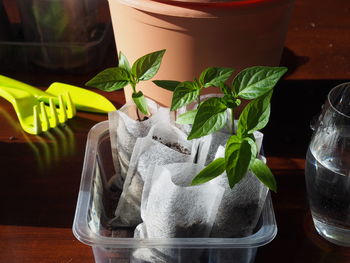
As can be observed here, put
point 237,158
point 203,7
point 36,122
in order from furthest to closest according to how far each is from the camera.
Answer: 1. point 36,122
2. point 203,7
3. point 237,158

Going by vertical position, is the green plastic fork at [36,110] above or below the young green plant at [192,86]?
below

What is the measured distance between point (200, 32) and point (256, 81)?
4.7 inches

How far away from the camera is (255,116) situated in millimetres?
354

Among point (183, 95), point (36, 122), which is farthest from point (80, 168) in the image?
point (183, 95)

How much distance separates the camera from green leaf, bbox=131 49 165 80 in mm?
396

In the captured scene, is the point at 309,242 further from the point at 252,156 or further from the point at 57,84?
the point at 57,84

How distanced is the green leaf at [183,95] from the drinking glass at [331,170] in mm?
118

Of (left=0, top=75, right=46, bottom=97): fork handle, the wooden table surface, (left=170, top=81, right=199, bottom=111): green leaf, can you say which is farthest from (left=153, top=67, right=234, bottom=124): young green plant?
(left=0, top=75, right=46, bottom=97): fork handle

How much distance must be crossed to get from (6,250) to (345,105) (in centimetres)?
33

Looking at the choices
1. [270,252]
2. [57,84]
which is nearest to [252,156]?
[270,252]

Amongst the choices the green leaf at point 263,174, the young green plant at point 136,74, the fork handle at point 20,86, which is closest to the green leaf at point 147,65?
the young green plant at point 136,74

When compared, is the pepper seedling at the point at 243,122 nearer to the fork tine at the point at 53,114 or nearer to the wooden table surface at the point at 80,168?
the wooden table surface at the point at 80,168

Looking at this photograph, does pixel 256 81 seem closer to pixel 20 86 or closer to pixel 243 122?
pixel 243 122

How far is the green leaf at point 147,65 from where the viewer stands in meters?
0.40
